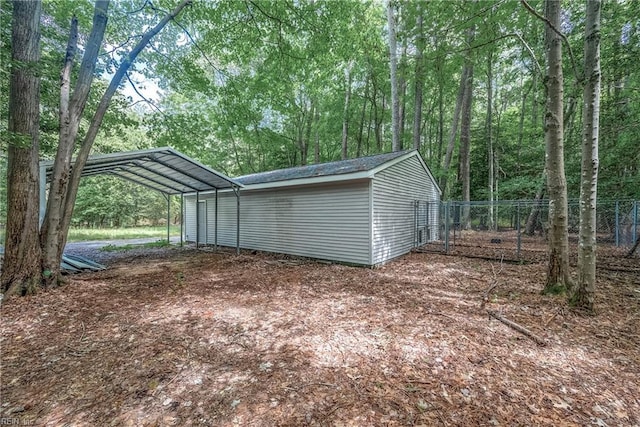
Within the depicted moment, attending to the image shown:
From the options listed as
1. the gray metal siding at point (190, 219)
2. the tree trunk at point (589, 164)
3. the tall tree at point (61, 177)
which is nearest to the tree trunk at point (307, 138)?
the gray metal siding at point (190, 219)

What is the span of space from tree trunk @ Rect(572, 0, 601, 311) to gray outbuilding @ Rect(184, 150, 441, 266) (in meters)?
3.84

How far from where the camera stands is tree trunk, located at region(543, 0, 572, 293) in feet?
14.5

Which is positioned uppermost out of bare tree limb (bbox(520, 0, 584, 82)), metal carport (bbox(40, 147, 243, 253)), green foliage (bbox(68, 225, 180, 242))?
bare tree limb (bbox(520, 0, 584, 82))

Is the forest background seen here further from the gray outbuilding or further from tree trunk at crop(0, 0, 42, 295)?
the gray outbuilding

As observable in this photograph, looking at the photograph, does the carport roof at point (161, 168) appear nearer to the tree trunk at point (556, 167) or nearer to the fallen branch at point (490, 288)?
the fallen branch at point (490, 288)

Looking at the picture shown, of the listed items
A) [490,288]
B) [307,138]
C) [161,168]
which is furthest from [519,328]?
[307,138]

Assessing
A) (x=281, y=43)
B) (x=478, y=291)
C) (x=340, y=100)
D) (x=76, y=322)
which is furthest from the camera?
(x=340, y=100)

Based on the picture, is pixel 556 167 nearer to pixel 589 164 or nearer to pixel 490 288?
pixel 589 164

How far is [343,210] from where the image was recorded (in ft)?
24.4

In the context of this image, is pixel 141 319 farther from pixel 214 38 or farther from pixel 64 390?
pixel 214 38

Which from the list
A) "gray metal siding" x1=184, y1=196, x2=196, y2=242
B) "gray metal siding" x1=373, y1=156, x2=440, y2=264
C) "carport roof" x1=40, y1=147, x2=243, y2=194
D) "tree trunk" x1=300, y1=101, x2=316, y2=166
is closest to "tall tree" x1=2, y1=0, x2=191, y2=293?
"carport roof" x1=40, y1=147, x2=243, y2=194

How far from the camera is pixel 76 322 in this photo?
12.1ft

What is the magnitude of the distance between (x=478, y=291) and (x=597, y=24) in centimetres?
454

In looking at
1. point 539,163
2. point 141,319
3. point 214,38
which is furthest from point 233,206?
point 539,163
